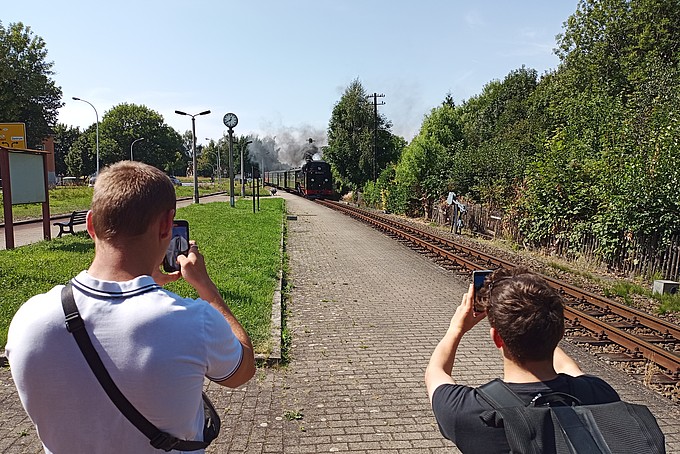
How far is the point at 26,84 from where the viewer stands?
2056 inches

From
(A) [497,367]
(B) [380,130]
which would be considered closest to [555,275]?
(A) [497,367]

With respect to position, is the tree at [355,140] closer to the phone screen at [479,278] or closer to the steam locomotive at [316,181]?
the steam locomotive at [316,181]

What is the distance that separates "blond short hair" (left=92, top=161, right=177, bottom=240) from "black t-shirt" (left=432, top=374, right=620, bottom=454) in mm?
1228

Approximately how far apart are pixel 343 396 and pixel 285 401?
22.5 inches

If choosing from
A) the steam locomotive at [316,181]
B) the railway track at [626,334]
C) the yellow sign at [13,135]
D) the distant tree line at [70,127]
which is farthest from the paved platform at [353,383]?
the distant tree line at [70,127]

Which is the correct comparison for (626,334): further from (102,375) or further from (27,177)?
(27,177)

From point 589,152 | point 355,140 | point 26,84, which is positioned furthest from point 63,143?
point 589,152

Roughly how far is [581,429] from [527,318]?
410mm

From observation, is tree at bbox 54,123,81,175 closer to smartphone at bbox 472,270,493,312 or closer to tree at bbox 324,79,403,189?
tree at bbox 324,79,403,189

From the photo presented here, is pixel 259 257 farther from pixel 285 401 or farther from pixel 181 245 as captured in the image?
pixel 181 245

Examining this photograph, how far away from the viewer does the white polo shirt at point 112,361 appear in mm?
1475

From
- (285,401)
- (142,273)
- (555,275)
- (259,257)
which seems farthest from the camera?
(259,257)

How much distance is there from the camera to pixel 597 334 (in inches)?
285

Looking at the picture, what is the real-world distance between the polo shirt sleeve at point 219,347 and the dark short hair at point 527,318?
945mm
